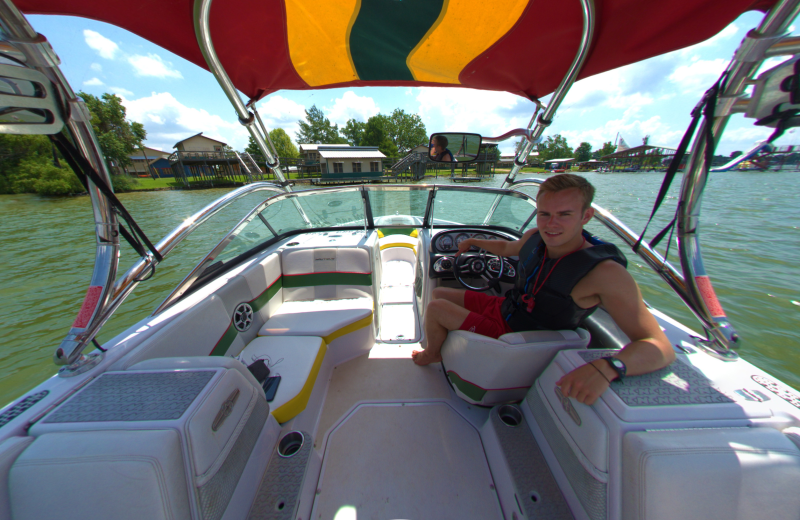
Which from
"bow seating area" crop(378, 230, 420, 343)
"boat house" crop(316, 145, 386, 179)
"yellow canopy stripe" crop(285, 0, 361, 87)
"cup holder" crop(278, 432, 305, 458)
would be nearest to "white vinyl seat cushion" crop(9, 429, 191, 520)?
"cup holder" crop(278, 432, 305, 458)

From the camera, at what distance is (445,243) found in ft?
8.30

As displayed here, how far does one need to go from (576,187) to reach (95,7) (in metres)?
2.39

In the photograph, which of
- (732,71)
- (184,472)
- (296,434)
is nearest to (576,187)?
(732,71)

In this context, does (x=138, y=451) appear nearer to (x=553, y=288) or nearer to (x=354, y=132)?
(x=553, y=288)

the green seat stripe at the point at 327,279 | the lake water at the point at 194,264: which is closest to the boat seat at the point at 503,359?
the green seat stripe at the point at 327,279

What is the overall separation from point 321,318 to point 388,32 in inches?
80.2

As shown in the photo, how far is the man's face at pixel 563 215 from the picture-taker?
4.29ft

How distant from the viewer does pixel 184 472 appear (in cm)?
76

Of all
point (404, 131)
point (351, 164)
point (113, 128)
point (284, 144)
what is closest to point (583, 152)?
point (404, 131)

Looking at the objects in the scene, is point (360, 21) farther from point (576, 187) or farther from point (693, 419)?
point (693, 419)

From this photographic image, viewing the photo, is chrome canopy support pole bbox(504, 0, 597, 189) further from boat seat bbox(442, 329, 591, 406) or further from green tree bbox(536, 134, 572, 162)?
green tree bbox(536, 134, 572, 162)

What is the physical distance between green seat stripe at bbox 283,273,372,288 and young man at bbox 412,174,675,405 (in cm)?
90

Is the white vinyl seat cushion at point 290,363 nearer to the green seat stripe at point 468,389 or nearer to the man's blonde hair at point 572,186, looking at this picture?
the green seat stripe at point 468,389

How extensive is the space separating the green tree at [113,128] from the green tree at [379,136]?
952 inches
